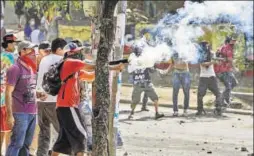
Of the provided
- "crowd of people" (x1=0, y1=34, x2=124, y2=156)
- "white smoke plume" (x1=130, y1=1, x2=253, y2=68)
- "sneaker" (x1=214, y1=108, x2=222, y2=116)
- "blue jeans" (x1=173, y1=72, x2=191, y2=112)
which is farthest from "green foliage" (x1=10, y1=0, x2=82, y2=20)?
"crowd of people" (x1=0, y1=34, x2=124, y2=156)

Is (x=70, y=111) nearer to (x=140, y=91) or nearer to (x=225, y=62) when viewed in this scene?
(x=140, y=91)

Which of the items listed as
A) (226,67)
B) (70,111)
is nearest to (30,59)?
(70,111)

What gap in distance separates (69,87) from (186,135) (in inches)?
188

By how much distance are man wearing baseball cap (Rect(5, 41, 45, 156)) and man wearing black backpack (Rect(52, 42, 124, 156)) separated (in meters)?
0.49

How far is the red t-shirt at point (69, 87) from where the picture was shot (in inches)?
302

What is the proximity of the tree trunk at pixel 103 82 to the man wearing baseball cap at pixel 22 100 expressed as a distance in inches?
55.0

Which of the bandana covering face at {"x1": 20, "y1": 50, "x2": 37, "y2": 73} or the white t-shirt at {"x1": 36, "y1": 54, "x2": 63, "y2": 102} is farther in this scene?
the white t-shirt at {"x1": 36, "y1": 54, "x2": 63, "y2": 102}

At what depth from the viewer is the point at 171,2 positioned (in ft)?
91.0

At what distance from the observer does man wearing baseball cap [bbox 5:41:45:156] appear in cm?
793

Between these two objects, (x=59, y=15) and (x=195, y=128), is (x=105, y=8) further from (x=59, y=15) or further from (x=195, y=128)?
(x=59, y=15)

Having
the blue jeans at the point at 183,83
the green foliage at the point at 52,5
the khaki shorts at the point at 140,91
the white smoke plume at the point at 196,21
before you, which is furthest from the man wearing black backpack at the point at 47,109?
the green foliage at the point at 52,5

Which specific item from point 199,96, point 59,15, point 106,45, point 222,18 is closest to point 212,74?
point 199,96

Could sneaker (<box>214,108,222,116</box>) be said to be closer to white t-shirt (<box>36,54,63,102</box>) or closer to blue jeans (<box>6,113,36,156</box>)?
white t-shirt (<box>36,54,63,102</box>)

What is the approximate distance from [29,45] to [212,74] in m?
7.52
